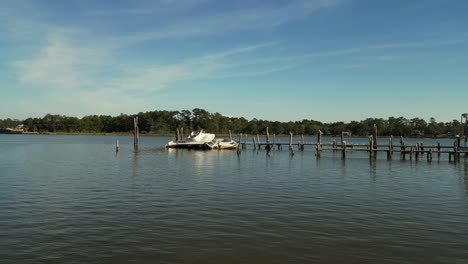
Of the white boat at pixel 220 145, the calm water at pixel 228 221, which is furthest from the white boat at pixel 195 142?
the calm water at pixel 228 221

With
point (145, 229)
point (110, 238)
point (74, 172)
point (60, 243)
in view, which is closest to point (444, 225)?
point (145, 229)

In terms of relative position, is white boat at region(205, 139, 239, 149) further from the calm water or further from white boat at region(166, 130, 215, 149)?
the calm water

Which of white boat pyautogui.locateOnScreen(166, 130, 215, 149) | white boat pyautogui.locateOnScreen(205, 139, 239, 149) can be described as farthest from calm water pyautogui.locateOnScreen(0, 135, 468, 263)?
white boat pyautogui.locateOnScreen(166, 130, 215, 149)

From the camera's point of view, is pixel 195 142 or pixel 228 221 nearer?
pixel 228 221

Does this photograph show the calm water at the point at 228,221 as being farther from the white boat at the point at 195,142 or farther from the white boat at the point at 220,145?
the white boat at the point at 195,142

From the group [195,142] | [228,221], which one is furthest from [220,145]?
[228,221]

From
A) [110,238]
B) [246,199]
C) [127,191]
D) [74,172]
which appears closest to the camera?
[110,238]

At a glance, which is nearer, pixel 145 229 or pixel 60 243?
pixel 60 243

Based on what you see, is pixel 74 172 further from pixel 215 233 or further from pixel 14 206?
pixel 215 233

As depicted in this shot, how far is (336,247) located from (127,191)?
14258 millimetres

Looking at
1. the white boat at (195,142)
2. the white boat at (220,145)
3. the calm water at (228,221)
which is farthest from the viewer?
the white boat at (195,142)

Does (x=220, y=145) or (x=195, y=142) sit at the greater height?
(x=195, y=142)

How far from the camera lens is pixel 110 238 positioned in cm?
1328

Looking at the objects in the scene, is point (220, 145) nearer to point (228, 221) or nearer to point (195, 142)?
point (195, 142)
